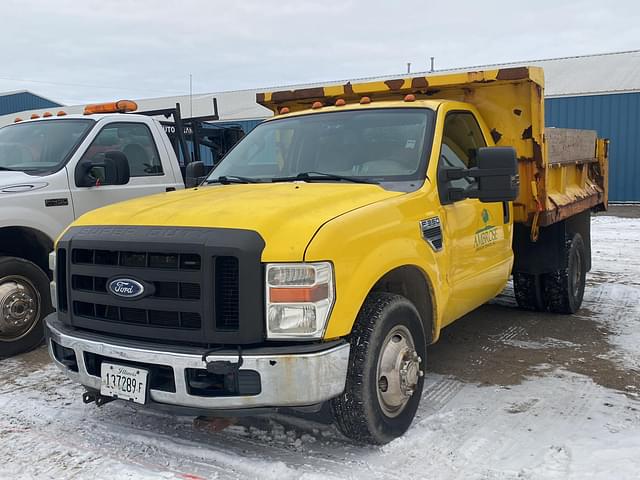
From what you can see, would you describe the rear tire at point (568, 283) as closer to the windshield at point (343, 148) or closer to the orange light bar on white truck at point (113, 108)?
the windshield at point (343, 148)

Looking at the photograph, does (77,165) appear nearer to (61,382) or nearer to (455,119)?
(61,382)

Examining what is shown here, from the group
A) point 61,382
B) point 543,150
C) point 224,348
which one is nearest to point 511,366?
point 543,150

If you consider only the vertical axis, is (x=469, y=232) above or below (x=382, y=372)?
above

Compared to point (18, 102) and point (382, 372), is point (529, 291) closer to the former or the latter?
point (382, 372)

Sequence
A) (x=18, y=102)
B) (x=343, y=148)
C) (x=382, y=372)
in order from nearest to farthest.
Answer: (x=382, y=372), (x=343, y=148), (x=18, y=102)

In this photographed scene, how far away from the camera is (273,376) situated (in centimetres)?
302

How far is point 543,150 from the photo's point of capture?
17.7 ft

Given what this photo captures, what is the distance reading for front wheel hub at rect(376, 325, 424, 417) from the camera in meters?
3.55

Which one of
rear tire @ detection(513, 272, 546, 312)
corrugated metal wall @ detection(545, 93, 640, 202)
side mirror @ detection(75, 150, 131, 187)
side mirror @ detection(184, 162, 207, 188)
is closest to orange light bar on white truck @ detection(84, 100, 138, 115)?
side mirror @ detection(75, 150, 131, 187)

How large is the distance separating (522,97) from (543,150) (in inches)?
19.9

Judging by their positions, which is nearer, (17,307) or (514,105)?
(514,105)

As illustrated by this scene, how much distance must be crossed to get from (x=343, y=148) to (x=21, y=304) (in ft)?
10.2

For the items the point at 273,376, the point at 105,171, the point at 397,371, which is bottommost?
the point at 397,371

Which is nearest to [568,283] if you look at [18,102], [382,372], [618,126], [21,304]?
[382,372]
